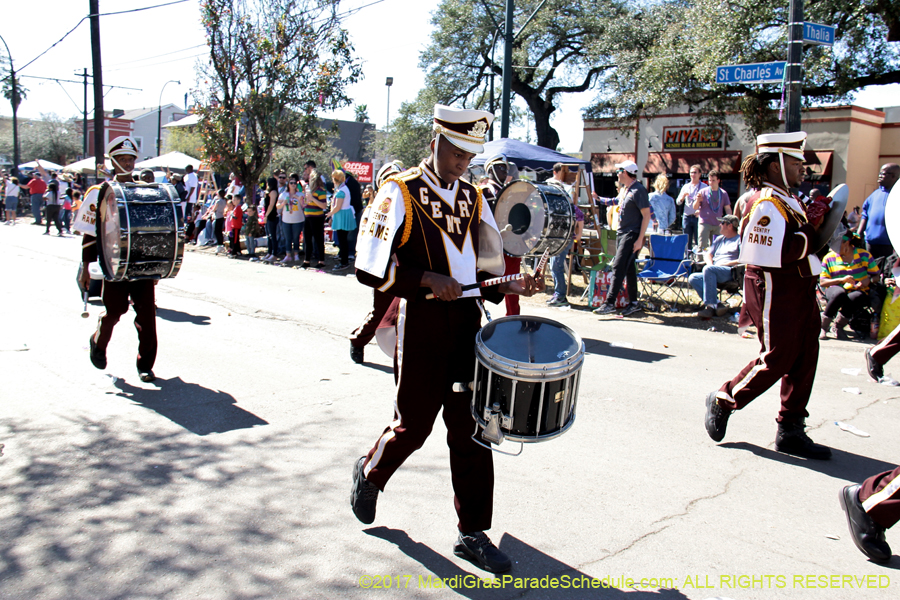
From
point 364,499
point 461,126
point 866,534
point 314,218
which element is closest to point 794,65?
point 866,534

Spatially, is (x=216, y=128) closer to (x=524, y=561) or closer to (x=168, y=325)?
(x=168, y=325)

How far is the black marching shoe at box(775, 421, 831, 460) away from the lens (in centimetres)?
484

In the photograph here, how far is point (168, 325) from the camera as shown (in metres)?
8.83

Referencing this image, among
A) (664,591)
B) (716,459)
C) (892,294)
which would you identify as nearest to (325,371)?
(716,459)

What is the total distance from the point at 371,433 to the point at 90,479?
1.77 metres

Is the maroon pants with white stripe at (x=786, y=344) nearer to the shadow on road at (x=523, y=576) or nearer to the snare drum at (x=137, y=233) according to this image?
the shadow on road at (x=523, y=576)

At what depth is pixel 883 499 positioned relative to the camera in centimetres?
340

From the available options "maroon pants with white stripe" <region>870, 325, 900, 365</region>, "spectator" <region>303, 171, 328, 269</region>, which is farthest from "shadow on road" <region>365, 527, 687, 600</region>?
"spectator" <region>303, 171, 328, 269</region>

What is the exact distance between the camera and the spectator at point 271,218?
54.0 feet

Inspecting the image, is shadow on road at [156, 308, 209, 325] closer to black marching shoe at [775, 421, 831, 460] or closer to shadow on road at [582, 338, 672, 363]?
shadow on road at [582, 338, 672, 363]

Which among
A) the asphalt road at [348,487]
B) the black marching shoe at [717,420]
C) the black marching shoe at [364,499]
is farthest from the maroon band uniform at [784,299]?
the black marching shoe at [364,499]

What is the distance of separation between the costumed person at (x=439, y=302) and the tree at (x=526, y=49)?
2769 cm

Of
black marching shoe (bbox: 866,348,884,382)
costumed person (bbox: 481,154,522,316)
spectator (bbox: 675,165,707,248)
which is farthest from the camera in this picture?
spectator (bbox: 675,165,707,248)

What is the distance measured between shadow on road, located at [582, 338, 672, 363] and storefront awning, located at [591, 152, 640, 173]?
24859mm
